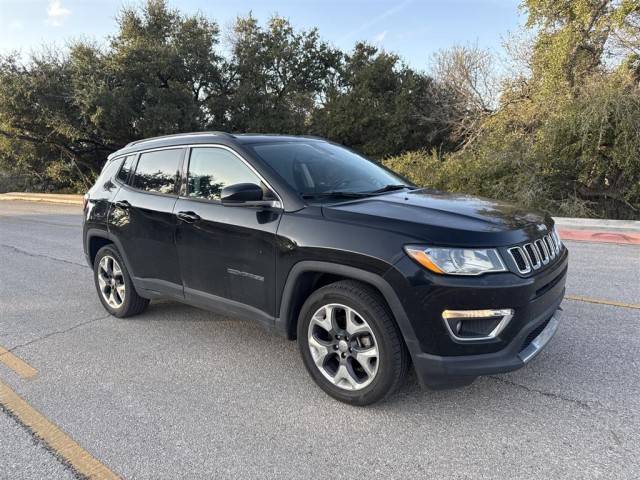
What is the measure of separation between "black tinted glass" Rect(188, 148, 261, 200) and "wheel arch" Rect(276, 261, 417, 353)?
2.72ft

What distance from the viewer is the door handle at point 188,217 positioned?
3843mm

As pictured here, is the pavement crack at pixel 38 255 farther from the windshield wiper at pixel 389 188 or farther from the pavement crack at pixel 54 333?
the windshield wiper at pixel 389 188

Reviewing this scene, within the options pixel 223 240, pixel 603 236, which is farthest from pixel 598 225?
pixel 223 240

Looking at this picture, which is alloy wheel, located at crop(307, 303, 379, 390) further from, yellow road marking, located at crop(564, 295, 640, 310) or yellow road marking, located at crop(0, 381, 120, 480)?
yellow road marking, located at crop(564, 295, 640, 310)

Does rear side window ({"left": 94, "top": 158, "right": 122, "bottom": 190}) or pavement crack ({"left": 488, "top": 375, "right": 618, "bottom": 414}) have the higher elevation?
rear side window ({"left": 94, "top": 158, "right": 122, "bottom": 190})

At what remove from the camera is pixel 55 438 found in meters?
2.90

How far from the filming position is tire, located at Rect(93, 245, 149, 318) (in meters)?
4.82

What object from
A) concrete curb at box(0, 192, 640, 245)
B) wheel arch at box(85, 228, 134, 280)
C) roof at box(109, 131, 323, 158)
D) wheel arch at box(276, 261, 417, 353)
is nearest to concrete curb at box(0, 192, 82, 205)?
wheel arch at box(85, 228, 134, 280)

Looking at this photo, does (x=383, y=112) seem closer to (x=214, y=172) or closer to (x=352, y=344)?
(x=214, y=172)

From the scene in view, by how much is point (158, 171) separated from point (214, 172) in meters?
0.83

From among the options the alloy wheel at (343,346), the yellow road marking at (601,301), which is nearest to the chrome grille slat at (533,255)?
the alloy wheel at (343,346)

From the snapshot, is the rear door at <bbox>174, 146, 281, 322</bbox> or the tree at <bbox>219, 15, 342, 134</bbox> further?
the tree at <bbox>219, 15, 342, 134</bbox>

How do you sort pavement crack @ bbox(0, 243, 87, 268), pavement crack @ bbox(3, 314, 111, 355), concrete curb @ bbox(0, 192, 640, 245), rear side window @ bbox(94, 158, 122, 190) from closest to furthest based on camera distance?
pavement crack @ bbox(3, 314, 111, 355)
rear side window @ bbox(94, 158, 122, 190)
pavement crack @ bbox(0, 243, 87, 268)
concrete curb @ bbox(0, 192, 640, 245)

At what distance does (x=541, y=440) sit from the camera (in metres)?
2.70
